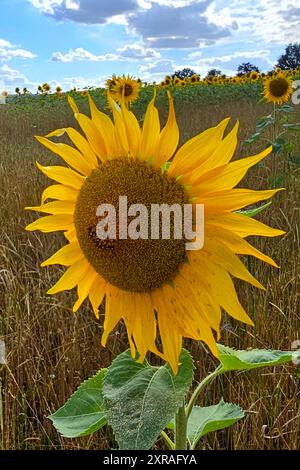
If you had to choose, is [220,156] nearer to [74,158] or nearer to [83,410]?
[74,158]

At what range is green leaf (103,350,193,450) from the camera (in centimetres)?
69

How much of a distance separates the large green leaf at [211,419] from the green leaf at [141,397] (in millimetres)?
242

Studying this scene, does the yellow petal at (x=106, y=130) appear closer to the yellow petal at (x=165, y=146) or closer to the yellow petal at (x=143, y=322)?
the yellow petal at (x=165, y=146)

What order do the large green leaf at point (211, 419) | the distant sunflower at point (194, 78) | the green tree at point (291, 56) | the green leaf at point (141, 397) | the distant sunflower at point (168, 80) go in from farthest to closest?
the green tree at point (291, 56) < the distant sunflower at point (194, 78) < the distant sunflower at point (168, 80) < the large green leaf at point (211, 419) < the green leaf at point (141, 397)

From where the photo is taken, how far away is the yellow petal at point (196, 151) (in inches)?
28.5

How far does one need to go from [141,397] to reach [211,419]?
32cm

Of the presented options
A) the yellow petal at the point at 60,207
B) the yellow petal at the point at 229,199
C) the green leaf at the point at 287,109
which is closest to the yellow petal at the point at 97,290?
the yellow petal at the point at 60,207

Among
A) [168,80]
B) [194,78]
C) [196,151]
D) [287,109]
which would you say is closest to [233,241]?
[196,151]

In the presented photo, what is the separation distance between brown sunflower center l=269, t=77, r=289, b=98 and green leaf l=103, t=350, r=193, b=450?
4724 millimetres

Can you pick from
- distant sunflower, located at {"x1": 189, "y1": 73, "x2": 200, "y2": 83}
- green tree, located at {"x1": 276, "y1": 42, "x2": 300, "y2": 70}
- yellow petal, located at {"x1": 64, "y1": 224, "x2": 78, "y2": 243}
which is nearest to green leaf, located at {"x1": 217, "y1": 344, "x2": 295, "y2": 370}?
yellow petal, located at {"x1": 64, "y1": 224, "x2": 78, "y2": 243}

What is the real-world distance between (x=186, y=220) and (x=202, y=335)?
0.15 metres

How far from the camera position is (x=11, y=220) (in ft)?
11.0

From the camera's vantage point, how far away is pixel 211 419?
102cm
